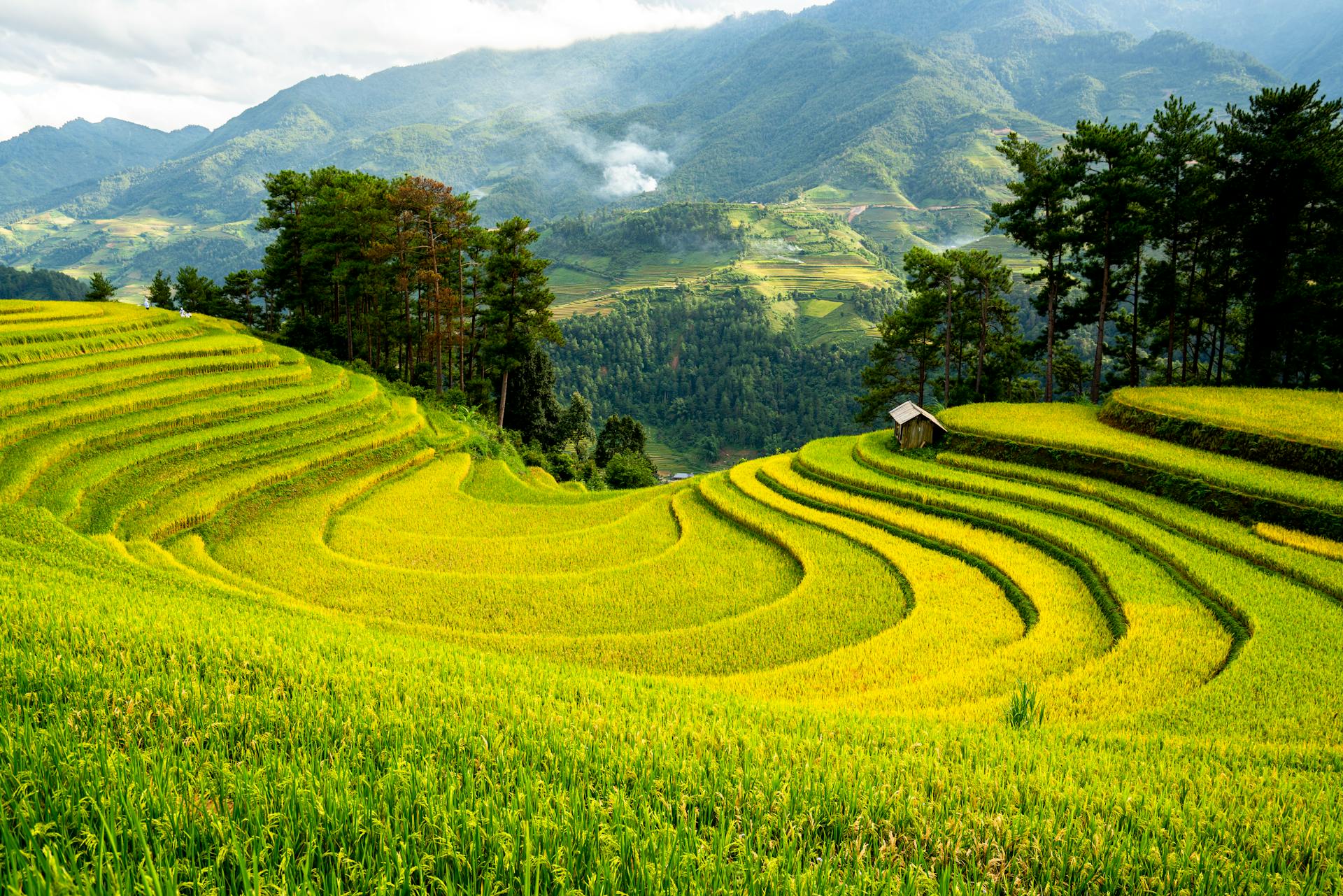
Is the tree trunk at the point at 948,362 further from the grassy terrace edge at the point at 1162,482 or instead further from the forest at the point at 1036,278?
the grassy terrace edge at the point at 1162,482

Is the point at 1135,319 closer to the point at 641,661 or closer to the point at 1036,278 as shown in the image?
the point at 1036,278

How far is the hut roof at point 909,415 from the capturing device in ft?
76.3

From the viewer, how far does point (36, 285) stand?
14200cm

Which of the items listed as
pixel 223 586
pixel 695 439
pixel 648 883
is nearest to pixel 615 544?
pixel 223 586

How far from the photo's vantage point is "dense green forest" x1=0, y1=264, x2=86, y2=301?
13862 centimetres

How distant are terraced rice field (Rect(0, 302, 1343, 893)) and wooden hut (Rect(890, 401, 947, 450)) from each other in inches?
32.2

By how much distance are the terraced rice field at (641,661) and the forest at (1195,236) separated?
9565 millimetres

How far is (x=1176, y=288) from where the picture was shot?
3036cm

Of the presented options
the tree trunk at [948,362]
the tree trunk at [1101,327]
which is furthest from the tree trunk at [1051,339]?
the tree trunk at [948,362]

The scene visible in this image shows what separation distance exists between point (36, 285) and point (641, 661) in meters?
191

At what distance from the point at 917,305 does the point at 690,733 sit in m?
37.1

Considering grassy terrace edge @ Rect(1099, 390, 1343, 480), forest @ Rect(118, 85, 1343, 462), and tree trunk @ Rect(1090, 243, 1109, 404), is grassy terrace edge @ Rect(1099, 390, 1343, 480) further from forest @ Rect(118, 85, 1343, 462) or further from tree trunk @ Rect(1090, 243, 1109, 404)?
forest @ Rect(118, 85, 1343, 462)

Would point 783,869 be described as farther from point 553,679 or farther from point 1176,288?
point 1176,288

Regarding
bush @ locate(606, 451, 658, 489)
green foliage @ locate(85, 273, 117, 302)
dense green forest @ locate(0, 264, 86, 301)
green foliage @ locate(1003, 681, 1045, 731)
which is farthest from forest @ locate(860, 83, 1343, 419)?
dense green forest @ locate(0, 264, 86, 301)
